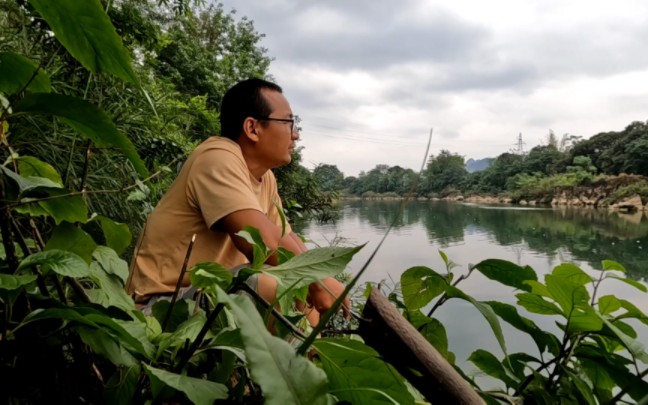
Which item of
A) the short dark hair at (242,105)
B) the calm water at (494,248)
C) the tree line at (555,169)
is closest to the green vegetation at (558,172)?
the tree line at (555,169)

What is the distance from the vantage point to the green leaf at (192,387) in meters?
0.23

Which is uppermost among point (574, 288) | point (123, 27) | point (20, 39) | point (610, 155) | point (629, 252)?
point (610, 155)

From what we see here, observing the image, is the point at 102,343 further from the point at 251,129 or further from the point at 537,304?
the point at 251,129

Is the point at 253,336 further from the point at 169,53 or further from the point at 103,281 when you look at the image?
the point at 169,53

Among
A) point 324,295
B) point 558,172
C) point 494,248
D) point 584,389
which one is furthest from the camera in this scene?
point 558,172

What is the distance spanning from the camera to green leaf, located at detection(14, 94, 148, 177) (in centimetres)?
25

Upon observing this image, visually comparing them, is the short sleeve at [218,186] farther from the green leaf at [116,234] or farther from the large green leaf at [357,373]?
the large green leaf at [357,373]

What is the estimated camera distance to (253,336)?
0.50ft

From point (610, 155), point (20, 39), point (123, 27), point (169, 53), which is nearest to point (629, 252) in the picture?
point (123, 27)

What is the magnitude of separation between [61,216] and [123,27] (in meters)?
2.94

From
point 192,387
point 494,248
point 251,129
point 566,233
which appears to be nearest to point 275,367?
point 192,387

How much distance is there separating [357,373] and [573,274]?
0.26 m

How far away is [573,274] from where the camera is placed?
0.40 m

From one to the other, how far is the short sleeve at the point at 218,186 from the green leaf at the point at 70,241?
0.37 meters
